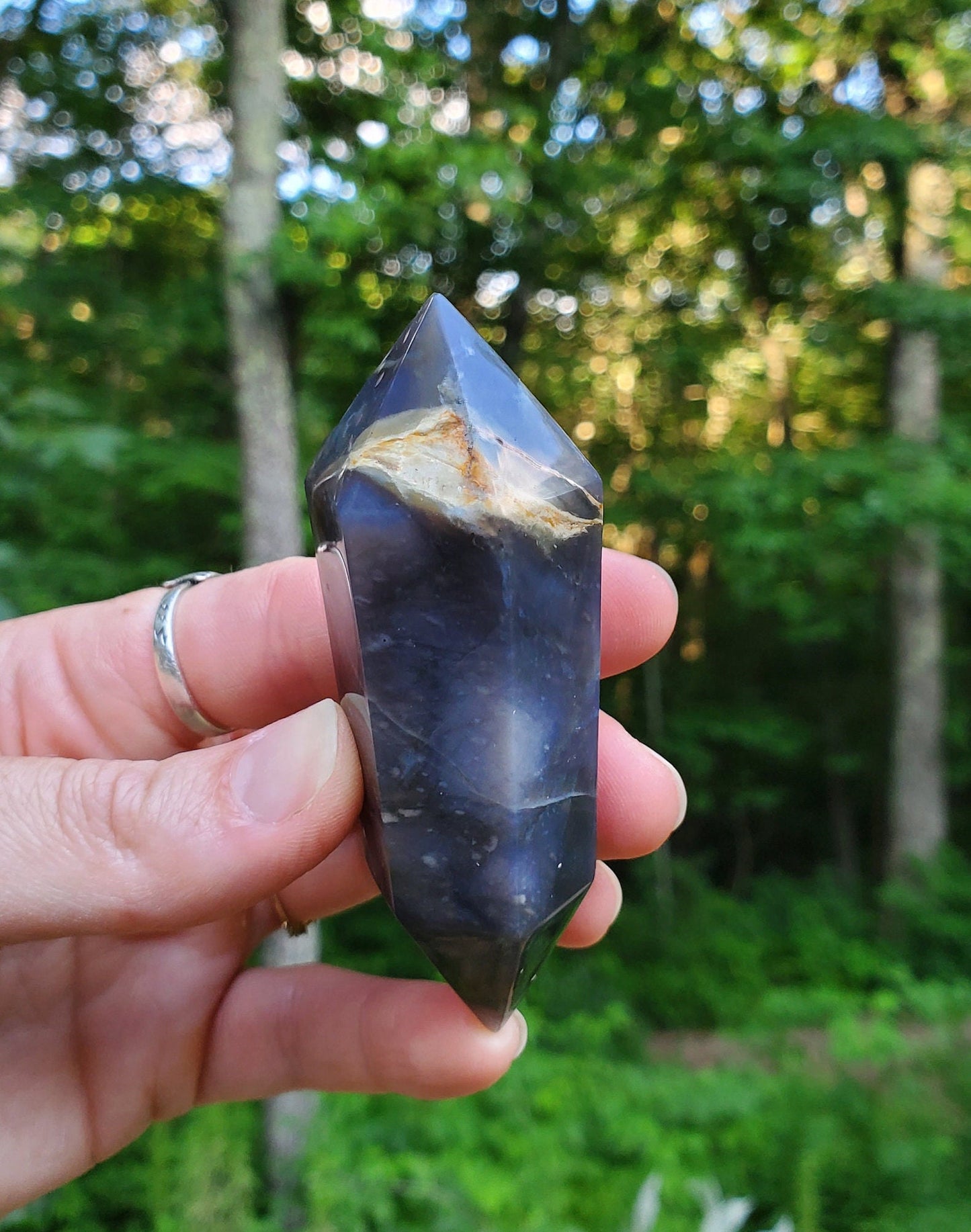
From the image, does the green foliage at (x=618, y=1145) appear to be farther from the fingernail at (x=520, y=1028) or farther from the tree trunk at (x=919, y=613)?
the tree trunk at (x=919, y=613)

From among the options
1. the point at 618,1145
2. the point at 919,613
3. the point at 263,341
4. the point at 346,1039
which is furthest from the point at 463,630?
the point at 919,613

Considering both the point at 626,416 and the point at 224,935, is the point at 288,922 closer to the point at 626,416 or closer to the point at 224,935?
the point at 224,935

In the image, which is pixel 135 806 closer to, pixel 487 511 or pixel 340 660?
pixel 340 660

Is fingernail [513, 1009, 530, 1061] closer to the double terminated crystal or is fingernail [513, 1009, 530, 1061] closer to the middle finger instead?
the middle finger

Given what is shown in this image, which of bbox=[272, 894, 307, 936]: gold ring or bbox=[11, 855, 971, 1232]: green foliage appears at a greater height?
bbox=[272, 894, 307, 936]: gold ring

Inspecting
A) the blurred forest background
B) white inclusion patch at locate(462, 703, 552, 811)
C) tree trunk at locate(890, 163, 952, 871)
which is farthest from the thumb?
tree trunk at locate(890, 163, 952, 871)

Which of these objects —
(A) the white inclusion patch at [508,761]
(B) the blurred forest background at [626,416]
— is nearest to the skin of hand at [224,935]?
(A) the white inclusion patch at [508,761]
